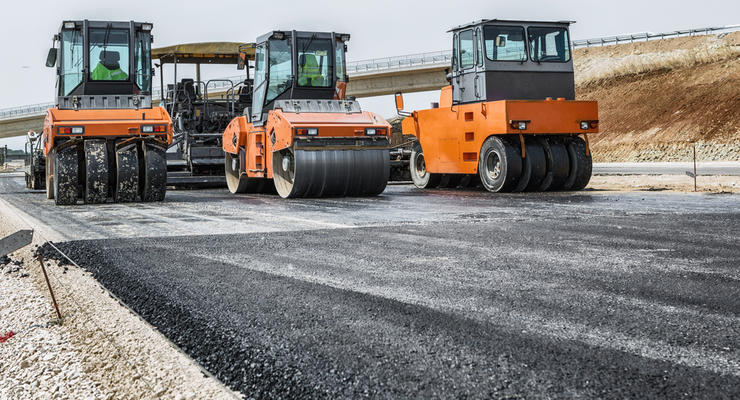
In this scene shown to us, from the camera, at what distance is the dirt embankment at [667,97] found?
33.0 metres

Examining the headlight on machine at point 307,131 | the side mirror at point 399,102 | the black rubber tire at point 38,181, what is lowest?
the black rubber tire at point 38,181

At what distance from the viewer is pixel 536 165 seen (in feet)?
42.8

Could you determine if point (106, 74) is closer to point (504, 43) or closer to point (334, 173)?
point (334, 173)

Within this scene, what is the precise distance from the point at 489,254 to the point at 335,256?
1106 mm

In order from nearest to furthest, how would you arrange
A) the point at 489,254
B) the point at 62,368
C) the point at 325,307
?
the point at 62,368 < the point at 325,307 < the point at 489,254

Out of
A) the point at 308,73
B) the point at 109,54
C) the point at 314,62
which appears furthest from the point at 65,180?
the point at 314,62

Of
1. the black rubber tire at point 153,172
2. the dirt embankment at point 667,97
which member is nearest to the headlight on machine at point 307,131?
the black rubber tire at point 153,172

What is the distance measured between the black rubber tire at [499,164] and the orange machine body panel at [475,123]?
181 mm

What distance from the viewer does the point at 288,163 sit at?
1265 cm

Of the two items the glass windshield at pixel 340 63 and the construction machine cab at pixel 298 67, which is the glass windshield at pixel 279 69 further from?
the glass windshield at pixel 340 63

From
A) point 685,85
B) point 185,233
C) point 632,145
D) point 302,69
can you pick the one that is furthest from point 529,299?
point 685,85

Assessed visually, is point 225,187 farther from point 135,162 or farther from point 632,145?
point 632,145

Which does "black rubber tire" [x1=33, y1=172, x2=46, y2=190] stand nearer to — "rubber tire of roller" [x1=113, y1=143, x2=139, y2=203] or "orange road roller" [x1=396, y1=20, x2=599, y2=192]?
"rubber tire of roller" [x1=113, y1=143, x2=139, y2=203]

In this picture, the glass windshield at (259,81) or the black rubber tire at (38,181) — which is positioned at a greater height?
the glass windshield at (259,81)
